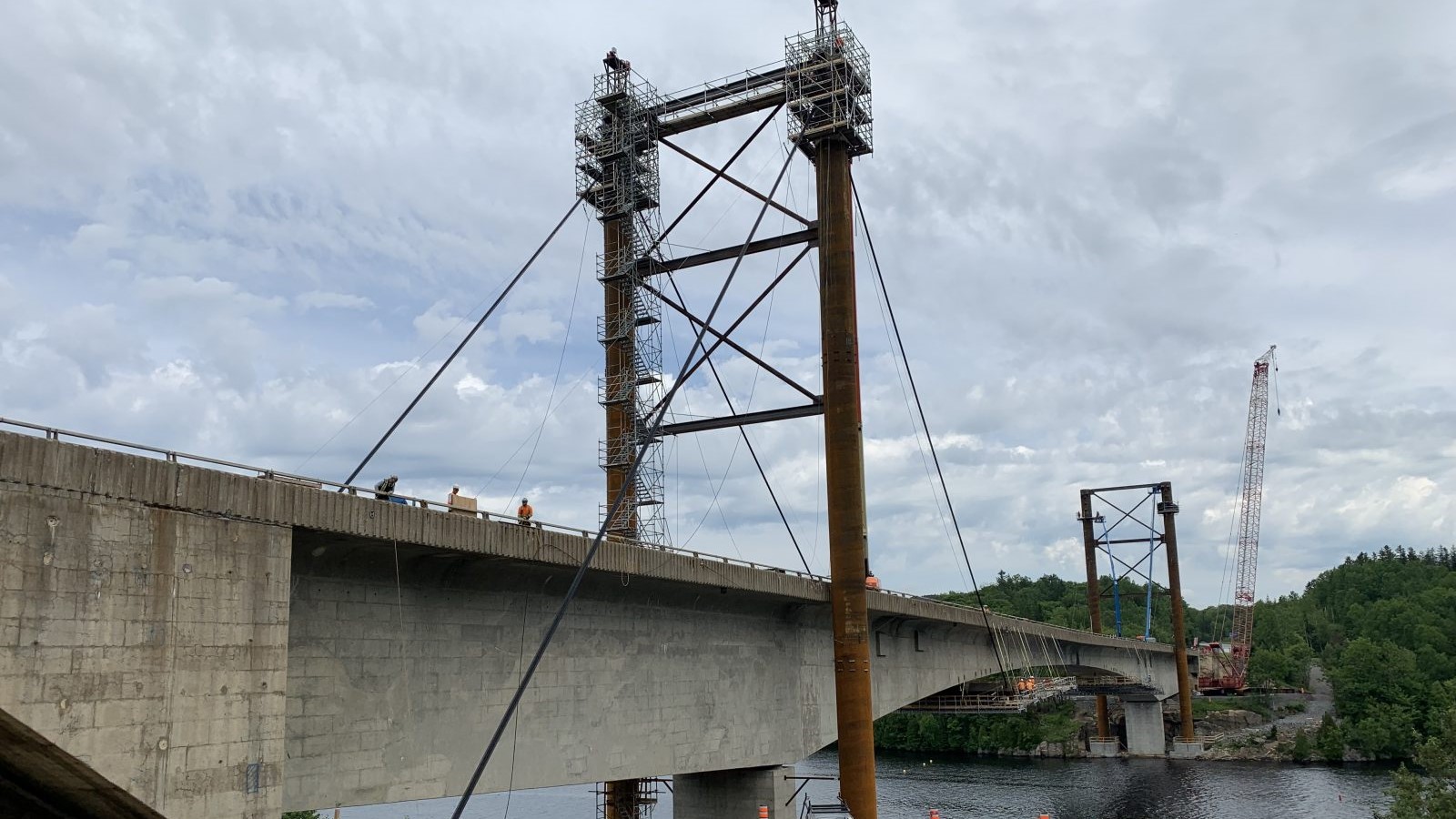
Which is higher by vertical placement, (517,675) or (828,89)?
(828,89)

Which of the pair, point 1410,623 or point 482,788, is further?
point 1410,623

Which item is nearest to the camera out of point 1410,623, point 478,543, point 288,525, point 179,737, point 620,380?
point 179,737

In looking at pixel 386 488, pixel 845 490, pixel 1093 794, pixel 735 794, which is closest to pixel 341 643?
pixel 386 488

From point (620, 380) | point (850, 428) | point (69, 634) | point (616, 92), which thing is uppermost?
point (616, 92)

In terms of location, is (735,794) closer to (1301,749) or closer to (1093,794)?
(1093,794)

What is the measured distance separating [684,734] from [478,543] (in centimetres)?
1075

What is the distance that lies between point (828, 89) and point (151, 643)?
28.5 m

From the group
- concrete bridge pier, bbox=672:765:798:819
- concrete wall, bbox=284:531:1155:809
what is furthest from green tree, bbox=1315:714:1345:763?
concrete bridge pier, bbox=672:765:798:819

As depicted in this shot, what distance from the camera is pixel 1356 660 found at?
97.4 metres

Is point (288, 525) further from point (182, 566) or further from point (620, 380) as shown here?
point (620, 380)

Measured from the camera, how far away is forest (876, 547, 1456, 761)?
92250mm

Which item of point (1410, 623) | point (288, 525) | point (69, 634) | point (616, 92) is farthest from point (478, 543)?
point (1410, 623)

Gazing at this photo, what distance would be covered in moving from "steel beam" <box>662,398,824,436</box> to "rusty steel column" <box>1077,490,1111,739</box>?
81050 millimetres

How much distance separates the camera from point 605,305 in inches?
1698
